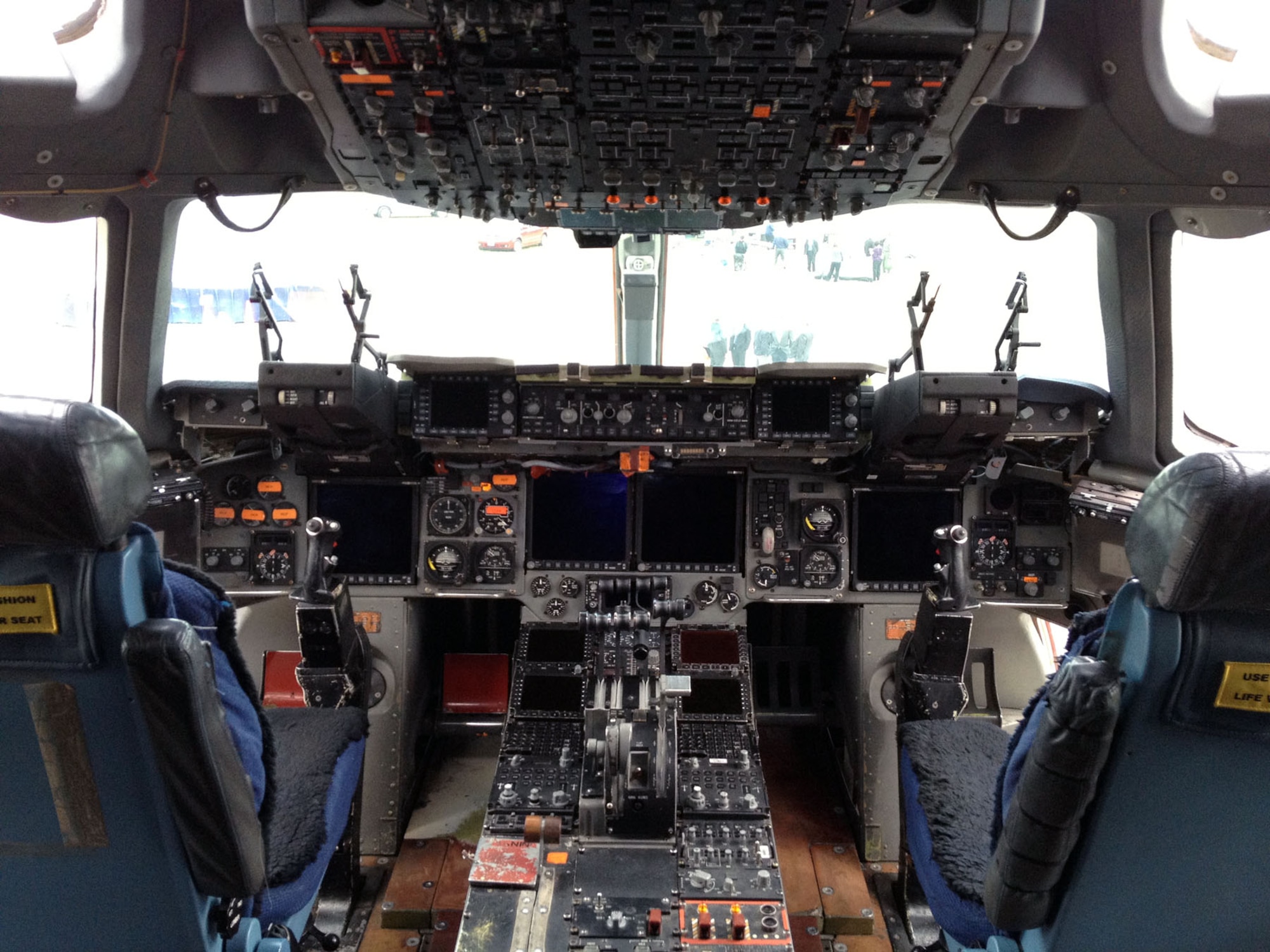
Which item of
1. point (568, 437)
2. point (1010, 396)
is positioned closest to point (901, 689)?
point (1010, 396)

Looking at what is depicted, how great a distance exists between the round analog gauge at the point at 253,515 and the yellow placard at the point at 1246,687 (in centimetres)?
329

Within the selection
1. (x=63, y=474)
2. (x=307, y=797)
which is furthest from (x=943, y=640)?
(x=63, y=474)

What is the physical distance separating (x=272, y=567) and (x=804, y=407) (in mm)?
2259

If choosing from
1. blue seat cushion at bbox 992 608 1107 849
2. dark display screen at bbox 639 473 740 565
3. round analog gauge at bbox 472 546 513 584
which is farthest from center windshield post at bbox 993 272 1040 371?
round analog gauge at bbox 472 546 513 584

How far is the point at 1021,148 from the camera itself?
9.66 feet

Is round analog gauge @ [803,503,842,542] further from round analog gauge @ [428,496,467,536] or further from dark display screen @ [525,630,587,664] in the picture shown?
round analog gauge @ [428,496,467,536]

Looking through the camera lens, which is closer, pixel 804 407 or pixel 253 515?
pixel 804 407

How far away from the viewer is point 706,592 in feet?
11.4

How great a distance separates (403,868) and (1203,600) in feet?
9.19

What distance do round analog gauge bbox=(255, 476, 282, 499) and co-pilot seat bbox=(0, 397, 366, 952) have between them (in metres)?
2.05

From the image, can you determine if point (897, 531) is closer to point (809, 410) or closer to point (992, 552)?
point (992, 552)

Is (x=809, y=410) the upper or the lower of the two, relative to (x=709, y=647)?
upper

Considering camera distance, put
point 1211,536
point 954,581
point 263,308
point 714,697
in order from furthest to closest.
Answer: point 714,697 < point 263,308 < point 954,581 < point 1211,536

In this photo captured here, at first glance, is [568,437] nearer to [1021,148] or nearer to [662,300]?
[662,300]
